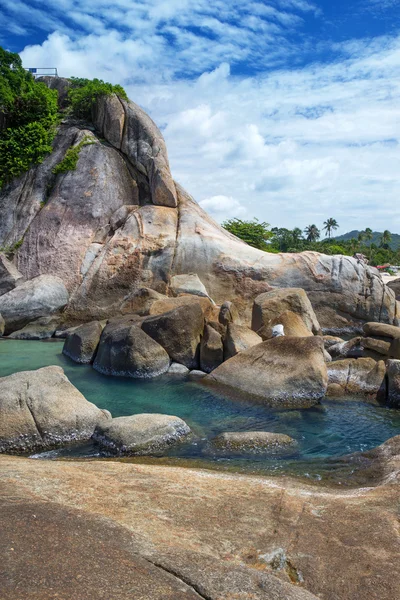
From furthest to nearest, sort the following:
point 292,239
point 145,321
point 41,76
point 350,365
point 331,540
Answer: point 292,239 < point 41,76 < point 145,321 < point 350,365 < point 331,540

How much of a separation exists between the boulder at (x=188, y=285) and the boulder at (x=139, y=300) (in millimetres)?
1334

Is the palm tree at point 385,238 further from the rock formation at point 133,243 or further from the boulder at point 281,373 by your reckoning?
the boulder at point 281,373

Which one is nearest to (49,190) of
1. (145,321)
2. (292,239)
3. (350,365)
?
(145,321)

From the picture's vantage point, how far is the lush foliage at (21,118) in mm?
28125

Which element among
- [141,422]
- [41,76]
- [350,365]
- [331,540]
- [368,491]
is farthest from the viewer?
[41,76]

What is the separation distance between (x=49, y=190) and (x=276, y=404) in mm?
18980

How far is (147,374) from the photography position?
1662 centimetres

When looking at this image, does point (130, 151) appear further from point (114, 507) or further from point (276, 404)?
point (114, 507)

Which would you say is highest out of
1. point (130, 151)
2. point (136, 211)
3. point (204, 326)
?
point (130, 151)

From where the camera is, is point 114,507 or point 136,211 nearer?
point 114,507

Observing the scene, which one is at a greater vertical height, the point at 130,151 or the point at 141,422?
the point at 130,151

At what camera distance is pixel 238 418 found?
12.6 meters

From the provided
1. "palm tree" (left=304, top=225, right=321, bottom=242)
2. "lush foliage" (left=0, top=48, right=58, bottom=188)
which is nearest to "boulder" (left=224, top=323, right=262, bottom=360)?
"lush foliage" (left=0, top=48, right=58, bottom=188)

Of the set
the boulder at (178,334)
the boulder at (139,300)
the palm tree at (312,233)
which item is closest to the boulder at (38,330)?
the boulder at (139,300)
